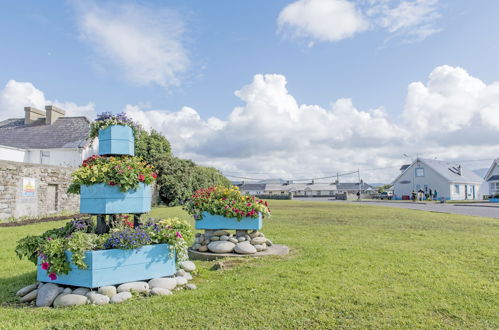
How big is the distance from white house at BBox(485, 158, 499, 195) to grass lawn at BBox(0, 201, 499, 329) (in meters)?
50.7

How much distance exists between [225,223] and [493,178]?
183 feet

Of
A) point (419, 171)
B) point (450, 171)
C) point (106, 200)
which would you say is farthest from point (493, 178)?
point (106, 200)

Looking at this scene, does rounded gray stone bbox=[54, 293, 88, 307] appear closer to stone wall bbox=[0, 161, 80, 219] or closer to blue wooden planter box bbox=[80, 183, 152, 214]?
blue wooden planter box bbox=[80, 183, 152, 214]

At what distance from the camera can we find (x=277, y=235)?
39.6 feet

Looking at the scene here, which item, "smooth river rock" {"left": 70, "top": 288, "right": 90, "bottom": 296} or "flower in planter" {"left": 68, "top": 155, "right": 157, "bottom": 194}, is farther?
"flower in planter" {"left": 68, "top": 155, "right": 157, "bottom": 194}

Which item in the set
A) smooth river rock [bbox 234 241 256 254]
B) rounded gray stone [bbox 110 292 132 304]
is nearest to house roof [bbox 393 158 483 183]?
smooth river rock [bbox 234 241 256 254]

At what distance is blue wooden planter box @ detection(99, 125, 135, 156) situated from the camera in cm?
631

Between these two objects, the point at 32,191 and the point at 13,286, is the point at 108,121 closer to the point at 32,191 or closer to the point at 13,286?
the point at 13,286

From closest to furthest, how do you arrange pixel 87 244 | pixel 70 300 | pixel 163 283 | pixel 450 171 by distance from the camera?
1. pixel 70 300
2. pixel 87 244
3. pixel 163 283
4. pixel 450 171

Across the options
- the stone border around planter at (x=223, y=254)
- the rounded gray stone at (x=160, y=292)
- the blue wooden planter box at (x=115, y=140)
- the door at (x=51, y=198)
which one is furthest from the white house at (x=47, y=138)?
the rounded gray stone at (x=160, y=292)

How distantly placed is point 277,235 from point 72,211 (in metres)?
14.9

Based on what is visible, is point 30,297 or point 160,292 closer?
point 30,297

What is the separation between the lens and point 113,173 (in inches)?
235

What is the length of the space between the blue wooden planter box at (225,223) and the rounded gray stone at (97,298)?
12.6ft
